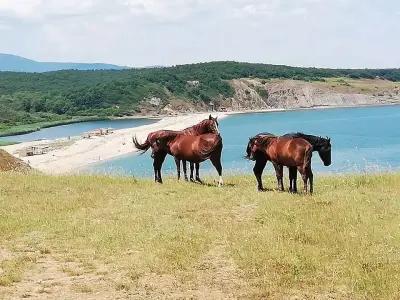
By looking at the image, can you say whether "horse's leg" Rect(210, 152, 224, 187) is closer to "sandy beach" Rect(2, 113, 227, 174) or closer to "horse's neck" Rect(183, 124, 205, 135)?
"horse's neck" Rect(183, 124, 205, 135)

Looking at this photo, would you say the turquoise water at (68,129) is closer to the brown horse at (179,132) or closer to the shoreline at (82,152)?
the shoreline at (82,152)

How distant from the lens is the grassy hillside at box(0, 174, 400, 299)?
31.4 ft

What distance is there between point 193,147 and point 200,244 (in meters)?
9.33

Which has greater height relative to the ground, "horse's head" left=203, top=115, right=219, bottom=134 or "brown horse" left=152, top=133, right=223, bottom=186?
"horse's head" left=203, top=115, right=219, bottom=134

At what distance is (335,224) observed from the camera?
44.2ft

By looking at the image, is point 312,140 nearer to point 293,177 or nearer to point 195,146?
point 293,177

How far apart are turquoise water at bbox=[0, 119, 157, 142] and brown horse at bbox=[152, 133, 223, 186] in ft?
330

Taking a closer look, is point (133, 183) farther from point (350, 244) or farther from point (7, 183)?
point (350, 244)

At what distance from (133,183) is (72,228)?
7708mm

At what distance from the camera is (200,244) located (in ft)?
39.4

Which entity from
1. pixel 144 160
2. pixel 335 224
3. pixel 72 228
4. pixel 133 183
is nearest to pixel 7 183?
pixel 133 183

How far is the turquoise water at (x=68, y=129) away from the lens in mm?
124012

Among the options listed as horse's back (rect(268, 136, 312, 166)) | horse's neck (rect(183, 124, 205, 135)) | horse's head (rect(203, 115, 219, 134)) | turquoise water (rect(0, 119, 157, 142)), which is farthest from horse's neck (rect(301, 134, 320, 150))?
turquoise water (rect(0, 119, 157, 142))

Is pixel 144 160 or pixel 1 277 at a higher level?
pixel 1 277
